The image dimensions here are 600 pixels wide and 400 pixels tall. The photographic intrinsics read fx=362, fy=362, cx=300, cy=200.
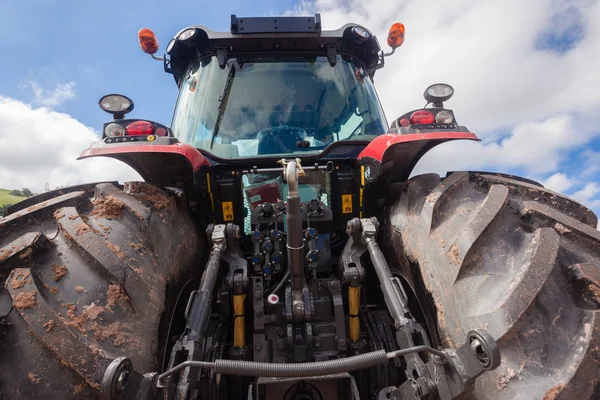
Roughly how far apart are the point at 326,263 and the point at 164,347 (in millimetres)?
1112

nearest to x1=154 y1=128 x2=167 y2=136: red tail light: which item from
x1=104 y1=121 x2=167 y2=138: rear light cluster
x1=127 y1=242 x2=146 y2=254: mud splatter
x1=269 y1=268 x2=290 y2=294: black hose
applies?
x1=104 y1=121 x2=167 y2=138: rear light cluster

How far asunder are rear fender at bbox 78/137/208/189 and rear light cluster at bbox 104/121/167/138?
0.08 m

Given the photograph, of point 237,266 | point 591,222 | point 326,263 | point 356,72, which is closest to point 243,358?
point 237,266

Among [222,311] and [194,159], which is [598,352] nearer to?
[222,311]

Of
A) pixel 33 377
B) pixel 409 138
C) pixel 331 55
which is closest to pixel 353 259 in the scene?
pixel 409 138

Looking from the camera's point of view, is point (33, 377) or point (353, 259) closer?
point (33, 377)

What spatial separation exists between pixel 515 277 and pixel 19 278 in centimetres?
186

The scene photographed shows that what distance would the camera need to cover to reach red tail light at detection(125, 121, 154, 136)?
2.15 metres

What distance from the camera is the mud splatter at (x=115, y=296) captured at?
1.44m

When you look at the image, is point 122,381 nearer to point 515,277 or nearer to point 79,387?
point 79,387

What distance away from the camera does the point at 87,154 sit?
6.53ft

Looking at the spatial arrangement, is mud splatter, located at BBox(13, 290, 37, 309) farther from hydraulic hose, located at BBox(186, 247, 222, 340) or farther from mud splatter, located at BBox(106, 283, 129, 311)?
hydraulic hose, located at BBox(186, 247, 222, 340)

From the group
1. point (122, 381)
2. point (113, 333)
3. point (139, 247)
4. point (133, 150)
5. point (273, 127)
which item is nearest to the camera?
point (122, 381)

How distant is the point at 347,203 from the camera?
2531mm
